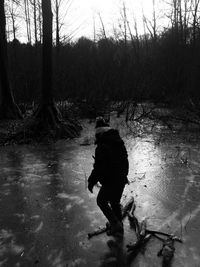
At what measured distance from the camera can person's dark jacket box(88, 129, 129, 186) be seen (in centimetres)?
432

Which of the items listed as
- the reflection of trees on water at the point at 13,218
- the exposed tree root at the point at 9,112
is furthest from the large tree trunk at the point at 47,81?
the reflection of trees on water at the point at 13,218

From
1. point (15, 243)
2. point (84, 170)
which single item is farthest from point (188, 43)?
point (15, 243)

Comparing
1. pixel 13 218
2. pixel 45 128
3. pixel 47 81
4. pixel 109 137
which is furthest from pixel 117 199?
pixel 47 81

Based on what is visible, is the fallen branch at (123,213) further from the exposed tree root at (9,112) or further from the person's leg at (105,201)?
the exposed tree root at (9,112)

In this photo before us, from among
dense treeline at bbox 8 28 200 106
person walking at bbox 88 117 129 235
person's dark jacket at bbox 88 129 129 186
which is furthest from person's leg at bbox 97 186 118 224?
dense treeline at bbox 8 28 200 106

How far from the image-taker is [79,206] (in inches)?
225

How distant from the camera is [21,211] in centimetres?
556

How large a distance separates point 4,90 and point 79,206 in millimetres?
10999

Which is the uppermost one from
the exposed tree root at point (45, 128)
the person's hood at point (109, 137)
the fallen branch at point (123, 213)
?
the person's hood at point (109, 137)

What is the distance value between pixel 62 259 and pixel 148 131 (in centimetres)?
933

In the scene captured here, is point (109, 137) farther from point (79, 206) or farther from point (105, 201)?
point (79, 206)

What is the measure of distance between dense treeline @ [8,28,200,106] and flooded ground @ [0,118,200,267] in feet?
27.8

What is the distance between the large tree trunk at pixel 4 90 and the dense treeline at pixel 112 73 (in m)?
2.55

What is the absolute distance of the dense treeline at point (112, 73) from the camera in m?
18.5
